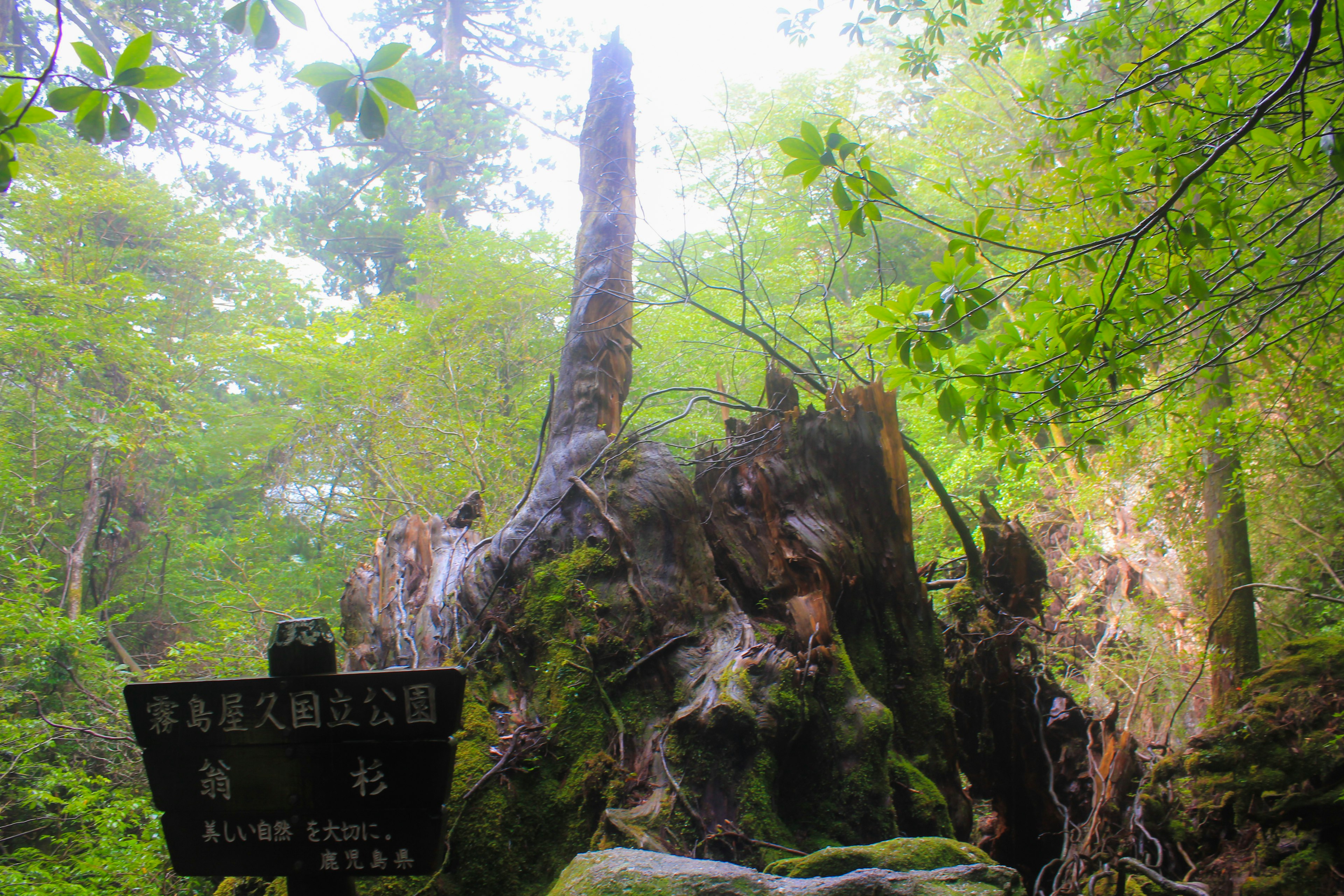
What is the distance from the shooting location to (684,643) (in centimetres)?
314

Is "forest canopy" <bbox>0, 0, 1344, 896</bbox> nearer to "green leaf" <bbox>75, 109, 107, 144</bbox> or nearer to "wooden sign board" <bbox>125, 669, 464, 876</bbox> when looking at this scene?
"green leaf" <bbox>75, 109, 107, 144</bbox>

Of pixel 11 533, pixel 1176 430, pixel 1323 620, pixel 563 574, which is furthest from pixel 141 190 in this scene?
pixel 1323 620

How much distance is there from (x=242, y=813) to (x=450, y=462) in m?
5.69

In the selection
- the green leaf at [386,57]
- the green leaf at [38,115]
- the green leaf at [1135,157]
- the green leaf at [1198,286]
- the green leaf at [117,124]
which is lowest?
the green leaf at [1198,286]

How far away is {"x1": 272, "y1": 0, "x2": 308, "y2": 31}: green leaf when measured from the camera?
1224 millimetres

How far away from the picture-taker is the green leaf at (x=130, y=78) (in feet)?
4.28

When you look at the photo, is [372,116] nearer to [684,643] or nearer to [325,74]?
[325,74]

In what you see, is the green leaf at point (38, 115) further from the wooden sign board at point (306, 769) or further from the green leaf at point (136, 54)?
the wooden sign board at point (306, 769)

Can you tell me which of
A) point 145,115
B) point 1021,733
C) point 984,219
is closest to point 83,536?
point 145,115

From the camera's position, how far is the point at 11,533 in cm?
786

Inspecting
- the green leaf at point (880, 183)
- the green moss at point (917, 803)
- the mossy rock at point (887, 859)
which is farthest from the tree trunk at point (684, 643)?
the green leaf at point (880, 183)

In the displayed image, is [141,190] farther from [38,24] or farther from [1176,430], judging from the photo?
[1176,430]

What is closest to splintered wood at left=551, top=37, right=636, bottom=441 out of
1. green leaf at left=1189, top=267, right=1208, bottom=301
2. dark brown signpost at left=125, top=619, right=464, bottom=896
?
dark brown signpost at left=125, top=619, right=464, bottom=896

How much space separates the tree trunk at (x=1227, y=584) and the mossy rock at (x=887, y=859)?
419 cm
